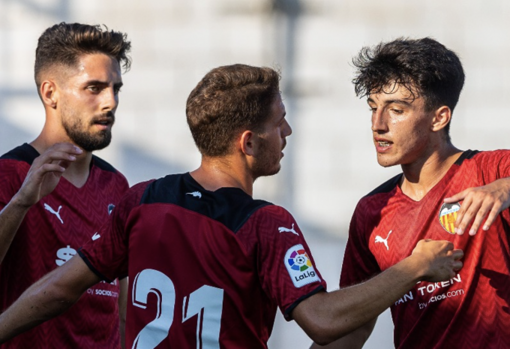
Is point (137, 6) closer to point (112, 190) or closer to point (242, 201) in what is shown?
point (112, 190)

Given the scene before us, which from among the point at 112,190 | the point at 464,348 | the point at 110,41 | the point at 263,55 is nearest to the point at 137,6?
the point at 263,55

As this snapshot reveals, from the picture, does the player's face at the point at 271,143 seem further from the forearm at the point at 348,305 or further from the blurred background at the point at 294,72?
the blurred background at the point at 294,72

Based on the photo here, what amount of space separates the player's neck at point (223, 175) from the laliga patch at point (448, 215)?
30.6 inches

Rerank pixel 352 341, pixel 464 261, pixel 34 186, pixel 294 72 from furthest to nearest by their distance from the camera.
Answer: pixel 294 72, pixel 352 341, pixel 34 186, pixel 464 261

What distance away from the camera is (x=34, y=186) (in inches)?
124

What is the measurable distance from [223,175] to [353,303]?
607 millimetres

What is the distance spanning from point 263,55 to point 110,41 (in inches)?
53.4

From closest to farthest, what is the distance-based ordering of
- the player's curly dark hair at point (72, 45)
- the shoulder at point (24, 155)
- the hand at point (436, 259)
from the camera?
the hand at point (436, 259)
the shoulder at point (24, 155)
the player's curly dark hair at point (72, 45)

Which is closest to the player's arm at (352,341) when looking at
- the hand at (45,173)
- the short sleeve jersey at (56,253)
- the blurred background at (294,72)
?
the short sleeve jersey at (56,253)

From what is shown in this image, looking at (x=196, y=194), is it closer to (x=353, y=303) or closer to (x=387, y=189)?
(x=353, y=303)

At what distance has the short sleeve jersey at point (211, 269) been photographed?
8.27ft

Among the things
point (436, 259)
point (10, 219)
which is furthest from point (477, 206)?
point (10, 219)

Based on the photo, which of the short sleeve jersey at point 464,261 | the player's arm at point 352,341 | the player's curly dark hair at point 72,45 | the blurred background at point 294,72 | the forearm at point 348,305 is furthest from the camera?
the blurred background at point 294,72

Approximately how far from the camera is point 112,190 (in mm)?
3834
